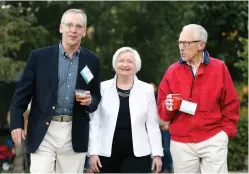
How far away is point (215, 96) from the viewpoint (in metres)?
5.43

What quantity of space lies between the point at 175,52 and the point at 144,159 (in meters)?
6.73

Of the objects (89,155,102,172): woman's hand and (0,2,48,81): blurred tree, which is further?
(0,2,48,81): blurred tree

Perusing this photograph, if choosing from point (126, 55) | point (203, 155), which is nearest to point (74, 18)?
point (126, 55)

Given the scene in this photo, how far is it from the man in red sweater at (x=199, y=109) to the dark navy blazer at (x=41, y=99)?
0.80 m

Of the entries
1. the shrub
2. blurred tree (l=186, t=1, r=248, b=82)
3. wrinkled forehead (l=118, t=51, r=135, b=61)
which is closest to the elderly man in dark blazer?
wrinkled forehead (l=118, t=51, r=135, b=61)

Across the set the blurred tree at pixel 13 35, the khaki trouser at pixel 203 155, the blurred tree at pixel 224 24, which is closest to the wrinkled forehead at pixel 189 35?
the khaki trouser at pixel 203 155

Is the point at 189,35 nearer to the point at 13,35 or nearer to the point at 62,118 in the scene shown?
the point at 62,118

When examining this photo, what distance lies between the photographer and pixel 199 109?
5434 mm

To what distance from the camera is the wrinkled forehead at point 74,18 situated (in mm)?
5359

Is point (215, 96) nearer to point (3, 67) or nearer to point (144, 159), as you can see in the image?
point (144, 159)

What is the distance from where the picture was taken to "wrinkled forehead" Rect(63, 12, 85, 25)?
5.36 m

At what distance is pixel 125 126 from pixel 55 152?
74 centimetres

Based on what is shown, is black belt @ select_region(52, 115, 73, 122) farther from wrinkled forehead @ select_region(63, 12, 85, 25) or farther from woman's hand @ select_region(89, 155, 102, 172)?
wrinkled forehead @ select_region(63, 12, 85, 25)

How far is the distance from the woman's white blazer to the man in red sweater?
0.78ft
